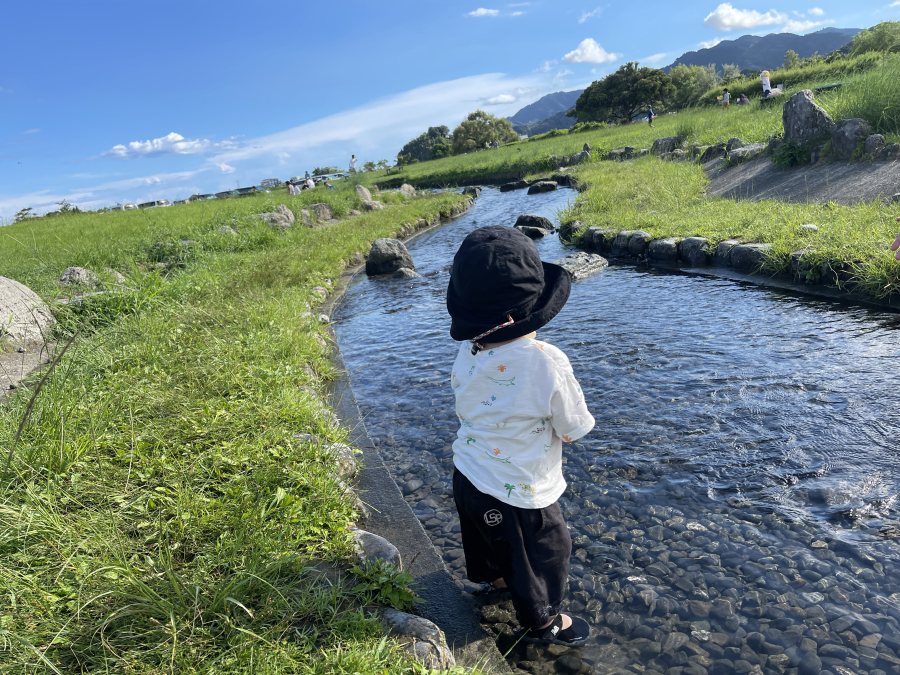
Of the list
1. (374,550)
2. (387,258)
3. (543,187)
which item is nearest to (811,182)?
(387,258)

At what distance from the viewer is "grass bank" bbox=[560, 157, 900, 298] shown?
20.9 feet

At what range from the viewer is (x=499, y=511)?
2346mm

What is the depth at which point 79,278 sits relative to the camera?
29.2ft

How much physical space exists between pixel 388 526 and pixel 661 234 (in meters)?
8.90

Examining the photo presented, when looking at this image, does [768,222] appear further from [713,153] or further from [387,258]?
[713,153]

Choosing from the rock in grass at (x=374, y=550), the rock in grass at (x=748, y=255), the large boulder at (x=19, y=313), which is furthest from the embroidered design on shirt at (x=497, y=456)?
the rock in grass at (x=748, y=255)

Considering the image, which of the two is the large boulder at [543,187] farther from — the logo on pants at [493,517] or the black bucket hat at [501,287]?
the logo on pants at [493,517]

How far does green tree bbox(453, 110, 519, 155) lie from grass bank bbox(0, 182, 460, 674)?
8157 centimetres

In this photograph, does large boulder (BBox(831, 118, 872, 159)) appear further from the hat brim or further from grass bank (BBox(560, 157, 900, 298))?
the hat brim

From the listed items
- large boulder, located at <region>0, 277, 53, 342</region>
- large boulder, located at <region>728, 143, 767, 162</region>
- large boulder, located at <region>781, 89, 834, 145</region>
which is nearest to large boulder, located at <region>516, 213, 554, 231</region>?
large boulder, located at <region>728, 143, 767, 162</region>

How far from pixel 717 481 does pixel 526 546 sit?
6.64ft

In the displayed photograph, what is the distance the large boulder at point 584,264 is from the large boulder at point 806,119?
667 centimetres

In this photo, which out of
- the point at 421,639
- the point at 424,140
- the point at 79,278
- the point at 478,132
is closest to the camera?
the point at 421,639

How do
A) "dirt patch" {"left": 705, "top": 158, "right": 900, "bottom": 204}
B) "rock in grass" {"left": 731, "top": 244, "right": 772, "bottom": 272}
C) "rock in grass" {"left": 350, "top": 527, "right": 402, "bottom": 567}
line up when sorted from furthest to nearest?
"dirt patch" {"left": 705, "top": 158, "right": 900, "bottom": 204}
"rock in grass" {"left": 731, "top": 244, "right": 772, "bottom": 272}
"rock in grass" {"left": 350, "top": 527, "right": 402, "bottom": 567}
